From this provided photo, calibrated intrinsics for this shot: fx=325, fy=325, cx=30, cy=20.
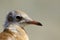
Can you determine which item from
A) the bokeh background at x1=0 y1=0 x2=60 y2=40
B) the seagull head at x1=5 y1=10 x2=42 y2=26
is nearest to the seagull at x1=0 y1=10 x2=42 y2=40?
the seagull head at x1=5 y1=10 x2=42 y2=26

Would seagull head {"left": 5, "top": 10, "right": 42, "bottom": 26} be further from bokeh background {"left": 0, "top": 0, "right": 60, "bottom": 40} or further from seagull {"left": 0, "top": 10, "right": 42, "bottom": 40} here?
bokeh background {"left": 0, "top": 0, "right": 60, "bottom": 40}

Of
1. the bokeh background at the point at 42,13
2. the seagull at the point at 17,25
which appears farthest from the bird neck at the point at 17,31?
the bokeh background at the point at 42,13

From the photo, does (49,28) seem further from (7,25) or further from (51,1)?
(7,25)

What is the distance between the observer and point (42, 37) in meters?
3.02

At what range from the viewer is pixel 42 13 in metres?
3.04

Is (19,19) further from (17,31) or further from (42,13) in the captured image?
(42,13)

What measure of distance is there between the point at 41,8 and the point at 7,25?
1.19 meters

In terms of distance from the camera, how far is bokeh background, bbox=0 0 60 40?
9.88ft

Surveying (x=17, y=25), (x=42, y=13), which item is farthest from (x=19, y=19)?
(x=42, y=13)

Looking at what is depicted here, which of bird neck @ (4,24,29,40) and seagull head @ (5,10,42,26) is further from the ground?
seagull head @ (5,10,42,26)

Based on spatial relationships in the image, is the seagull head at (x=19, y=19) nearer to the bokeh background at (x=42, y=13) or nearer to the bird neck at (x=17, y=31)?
the bird neck at (x=17, y=31)

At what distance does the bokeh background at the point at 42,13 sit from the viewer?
301 centimetres

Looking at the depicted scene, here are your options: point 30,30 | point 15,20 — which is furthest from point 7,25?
point 30,30

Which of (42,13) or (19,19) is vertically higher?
(42,13)
